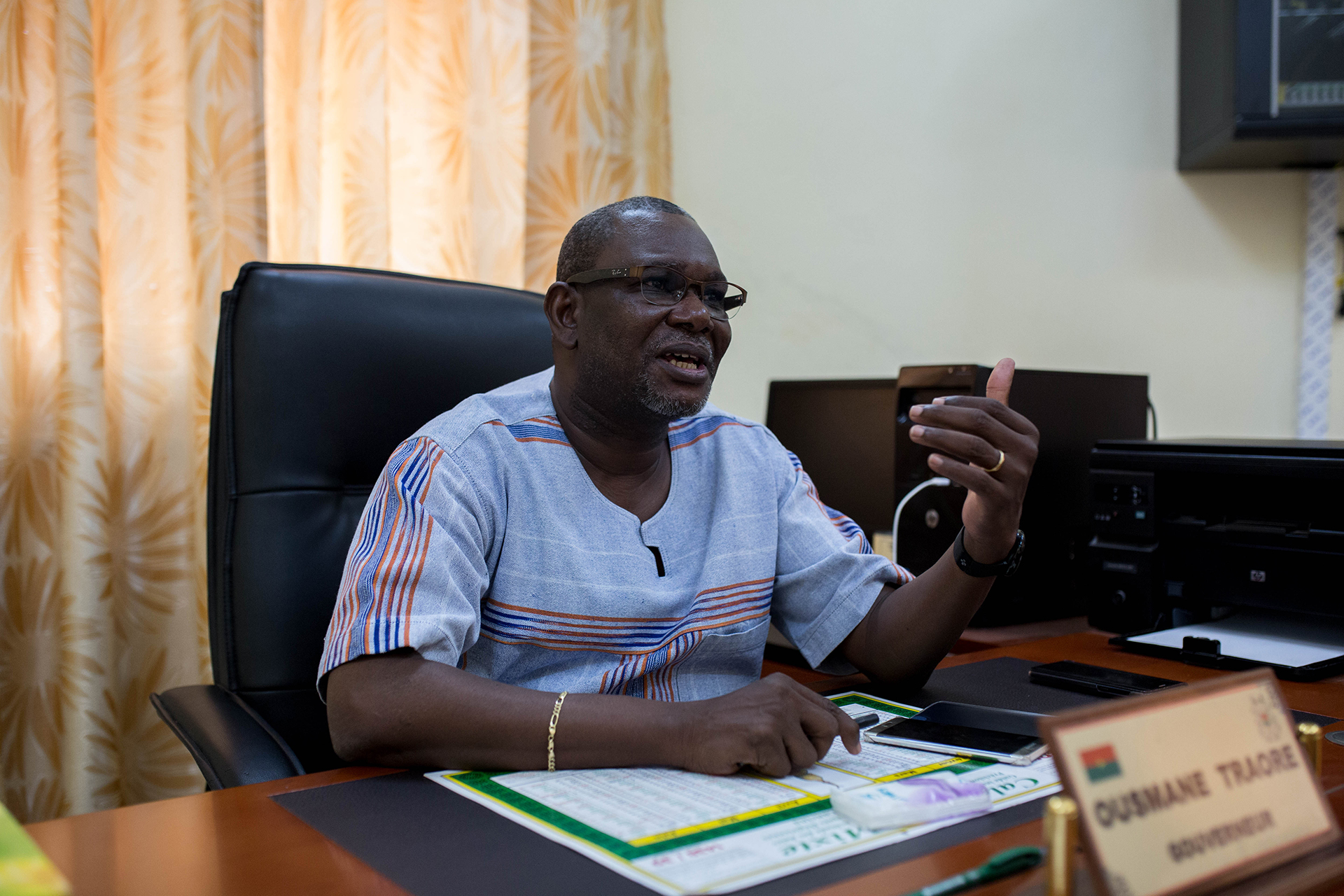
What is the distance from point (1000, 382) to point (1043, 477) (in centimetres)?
63

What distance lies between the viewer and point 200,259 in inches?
58.6

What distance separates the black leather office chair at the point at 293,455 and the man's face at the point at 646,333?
0.22 meters

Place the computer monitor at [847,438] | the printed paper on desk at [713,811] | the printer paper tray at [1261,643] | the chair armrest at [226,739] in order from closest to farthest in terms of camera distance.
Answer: the printed paper on desk at [713,811]
the chair armrest at [226,739]
the printer paper tray at [1261,643]
the computer monitor at [847,438]

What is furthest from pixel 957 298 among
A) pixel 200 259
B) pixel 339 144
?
pixel 200 259

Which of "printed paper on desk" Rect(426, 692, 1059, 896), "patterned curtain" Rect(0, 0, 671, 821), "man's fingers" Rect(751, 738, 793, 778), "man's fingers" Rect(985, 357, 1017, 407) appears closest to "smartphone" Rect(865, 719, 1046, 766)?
"printed paper on desk" Rect(426, 692, 1059, 896)

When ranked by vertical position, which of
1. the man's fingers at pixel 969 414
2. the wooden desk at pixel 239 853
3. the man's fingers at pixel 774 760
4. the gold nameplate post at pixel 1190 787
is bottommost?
the wooden desk at pixel 239 853

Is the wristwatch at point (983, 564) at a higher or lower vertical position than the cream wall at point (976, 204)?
lower

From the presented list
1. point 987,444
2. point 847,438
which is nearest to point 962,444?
point 987,444

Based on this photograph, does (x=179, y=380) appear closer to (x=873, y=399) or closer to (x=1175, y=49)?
(x=873, y=399)

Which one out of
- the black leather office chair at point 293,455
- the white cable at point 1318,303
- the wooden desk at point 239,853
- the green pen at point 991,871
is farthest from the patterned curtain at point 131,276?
the white cable at point 1318,303

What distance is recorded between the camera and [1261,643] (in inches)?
48.5

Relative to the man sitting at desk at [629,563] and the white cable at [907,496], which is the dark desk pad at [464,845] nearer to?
the man sitting at desk at [629,563]

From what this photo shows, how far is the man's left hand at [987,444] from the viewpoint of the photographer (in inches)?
37.2

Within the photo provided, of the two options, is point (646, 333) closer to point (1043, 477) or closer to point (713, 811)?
point (713, 811)
